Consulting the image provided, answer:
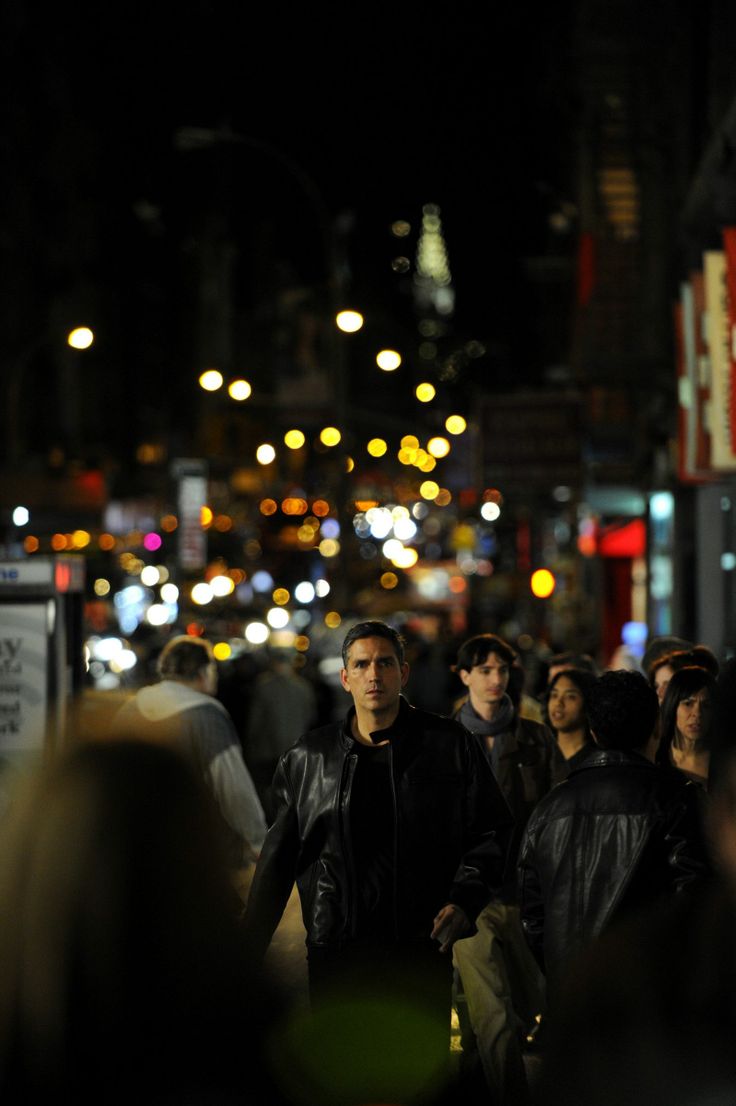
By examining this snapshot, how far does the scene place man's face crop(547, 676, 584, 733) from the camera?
8953mm

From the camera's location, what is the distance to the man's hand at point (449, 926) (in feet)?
19.7

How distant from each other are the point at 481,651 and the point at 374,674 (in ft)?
7.91

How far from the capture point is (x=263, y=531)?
83188mm

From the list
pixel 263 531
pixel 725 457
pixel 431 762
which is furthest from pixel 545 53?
pixel 263 531

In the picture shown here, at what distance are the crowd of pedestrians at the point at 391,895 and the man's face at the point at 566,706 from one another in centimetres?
1

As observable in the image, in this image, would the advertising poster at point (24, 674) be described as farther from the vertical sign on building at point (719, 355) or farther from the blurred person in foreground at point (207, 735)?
the vertical sign on building at point (719, 355)

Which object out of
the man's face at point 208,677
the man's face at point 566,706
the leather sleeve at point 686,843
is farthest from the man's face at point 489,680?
the leather sleeve at point 686,843

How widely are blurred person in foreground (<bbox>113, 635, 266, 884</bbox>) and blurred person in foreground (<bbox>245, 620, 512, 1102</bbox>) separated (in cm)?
270

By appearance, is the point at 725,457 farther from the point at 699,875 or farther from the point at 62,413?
the point at 62,413

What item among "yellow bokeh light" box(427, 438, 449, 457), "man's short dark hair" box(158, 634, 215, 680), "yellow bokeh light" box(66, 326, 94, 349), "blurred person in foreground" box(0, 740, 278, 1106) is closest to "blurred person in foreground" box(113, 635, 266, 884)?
"man's short dark hair" box(158, 634, 215, 680)

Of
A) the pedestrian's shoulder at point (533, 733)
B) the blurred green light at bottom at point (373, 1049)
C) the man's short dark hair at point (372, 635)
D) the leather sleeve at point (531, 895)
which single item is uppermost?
the man's short dark hair at point (372, 635)

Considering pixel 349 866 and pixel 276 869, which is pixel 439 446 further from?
pixel 349 866

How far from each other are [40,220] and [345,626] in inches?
2110

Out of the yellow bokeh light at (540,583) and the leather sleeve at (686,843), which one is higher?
the yellow bokeh light at (540,583)
